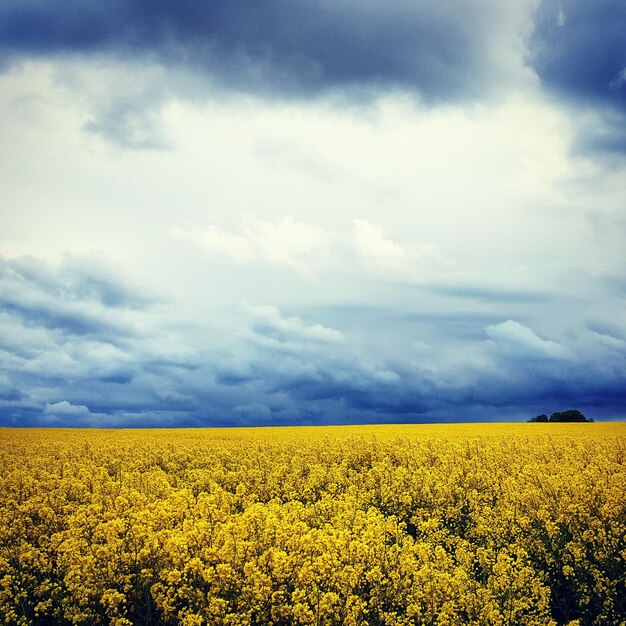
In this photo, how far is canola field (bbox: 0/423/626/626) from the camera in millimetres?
8773

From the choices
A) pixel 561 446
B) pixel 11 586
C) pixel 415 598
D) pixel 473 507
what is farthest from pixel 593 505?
pixel 11 586

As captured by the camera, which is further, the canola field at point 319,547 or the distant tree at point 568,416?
Result: the distant tree at point 568,416

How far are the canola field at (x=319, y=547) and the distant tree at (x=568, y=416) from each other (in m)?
61.0

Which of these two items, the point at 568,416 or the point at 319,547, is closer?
the point at 319,547

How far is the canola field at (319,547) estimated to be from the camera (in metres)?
8.77

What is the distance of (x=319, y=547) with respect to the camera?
371 inches

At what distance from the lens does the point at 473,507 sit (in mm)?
14922

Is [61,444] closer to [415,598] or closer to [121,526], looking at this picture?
[121,526]

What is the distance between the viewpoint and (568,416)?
246 ft

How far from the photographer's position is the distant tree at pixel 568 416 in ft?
242

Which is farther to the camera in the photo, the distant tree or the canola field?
the distant tree

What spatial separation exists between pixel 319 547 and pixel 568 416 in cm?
7378

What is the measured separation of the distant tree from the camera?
73.6 m

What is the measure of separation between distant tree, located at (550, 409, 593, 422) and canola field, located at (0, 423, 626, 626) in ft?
200
